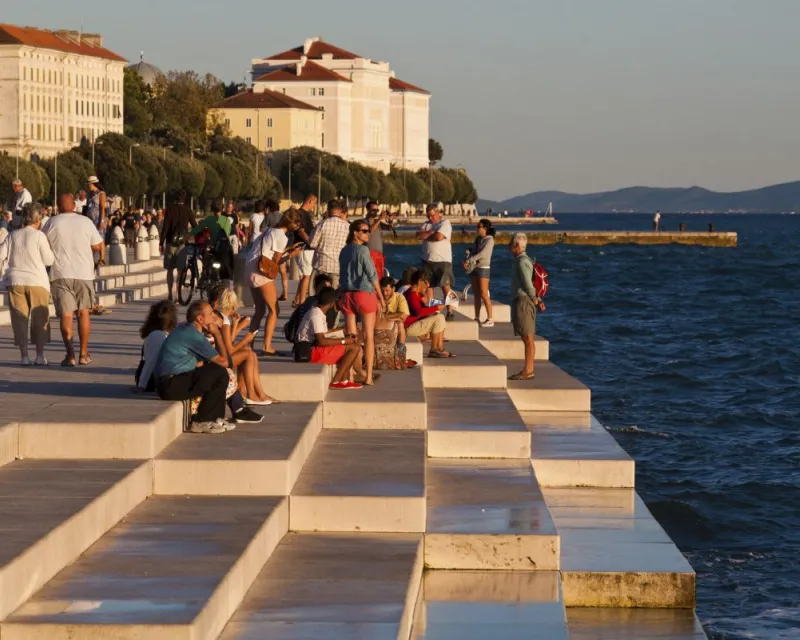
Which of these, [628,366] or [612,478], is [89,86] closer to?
[628,366]

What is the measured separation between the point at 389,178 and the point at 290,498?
15529 centimetres

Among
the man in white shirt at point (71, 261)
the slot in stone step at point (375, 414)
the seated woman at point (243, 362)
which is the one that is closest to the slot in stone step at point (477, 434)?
the slot in stone step at point (375, 414)

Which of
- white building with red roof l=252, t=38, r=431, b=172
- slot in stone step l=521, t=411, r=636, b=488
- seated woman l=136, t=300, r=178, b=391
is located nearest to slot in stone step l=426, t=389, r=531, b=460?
slot in stone step l=521, t=411, r=636, b=488

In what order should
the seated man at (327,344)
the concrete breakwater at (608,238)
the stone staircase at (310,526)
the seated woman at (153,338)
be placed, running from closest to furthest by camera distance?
the stone staircase at (310,526) < the seated woman at (153,338) < the seated man at (327,344) < the concrete breakwater at (608,238)

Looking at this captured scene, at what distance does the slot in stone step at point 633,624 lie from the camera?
9.09 metres

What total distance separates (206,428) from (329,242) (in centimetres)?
565

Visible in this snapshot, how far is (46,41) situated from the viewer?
396 feet

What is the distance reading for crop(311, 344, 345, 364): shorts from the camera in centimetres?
1241

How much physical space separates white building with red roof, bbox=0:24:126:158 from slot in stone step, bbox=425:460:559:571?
106 m

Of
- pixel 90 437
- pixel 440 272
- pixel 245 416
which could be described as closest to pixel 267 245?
pixel 245 416

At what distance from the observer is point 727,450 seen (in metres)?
20.2

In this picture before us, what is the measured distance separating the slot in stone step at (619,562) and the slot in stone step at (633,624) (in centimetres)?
6

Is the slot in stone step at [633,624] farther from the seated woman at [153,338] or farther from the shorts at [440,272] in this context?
the shorts at [440,272]

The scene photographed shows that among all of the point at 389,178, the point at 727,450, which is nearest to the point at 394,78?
the point at 389,178
